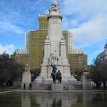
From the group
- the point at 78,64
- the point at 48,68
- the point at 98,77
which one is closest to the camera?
the point at 98,77

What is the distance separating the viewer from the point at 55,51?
10175 centimetres

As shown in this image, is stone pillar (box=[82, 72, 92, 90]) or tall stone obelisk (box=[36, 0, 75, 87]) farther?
tall stone obelisk (box=[36, 0, 75, 87])

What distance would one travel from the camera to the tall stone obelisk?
97938mm

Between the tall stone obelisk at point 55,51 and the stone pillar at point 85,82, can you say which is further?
the tall stone obelisk at point 55,51

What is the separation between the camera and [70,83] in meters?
91.4

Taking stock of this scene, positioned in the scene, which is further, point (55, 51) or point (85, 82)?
point (55, 51)

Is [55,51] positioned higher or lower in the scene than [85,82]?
higher

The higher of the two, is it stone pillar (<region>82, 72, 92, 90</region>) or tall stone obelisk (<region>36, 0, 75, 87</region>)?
tall stone obelisk (<region>36, 0, 75, 87</region>)

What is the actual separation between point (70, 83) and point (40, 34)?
73442 mm

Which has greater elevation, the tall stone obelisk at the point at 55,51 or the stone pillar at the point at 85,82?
the tall stone obelisk at the point at 55,51

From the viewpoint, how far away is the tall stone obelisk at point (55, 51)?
97.9 metres

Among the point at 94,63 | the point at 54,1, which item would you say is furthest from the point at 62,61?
the point at 54,1

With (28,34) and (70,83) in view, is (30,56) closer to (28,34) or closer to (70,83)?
(28,34)

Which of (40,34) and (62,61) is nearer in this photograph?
(62,61)
